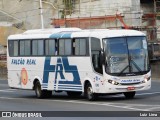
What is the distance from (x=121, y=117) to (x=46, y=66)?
39.0 feet

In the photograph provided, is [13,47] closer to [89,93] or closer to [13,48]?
[13,48]

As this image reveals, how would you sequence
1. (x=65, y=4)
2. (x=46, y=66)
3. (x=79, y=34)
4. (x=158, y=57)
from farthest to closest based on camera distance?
(x=65, y=4), (x=158, y=57), (x=46, y=66), (x=79, y=34)

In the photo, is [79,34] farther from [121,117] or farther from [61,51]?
[121,117]

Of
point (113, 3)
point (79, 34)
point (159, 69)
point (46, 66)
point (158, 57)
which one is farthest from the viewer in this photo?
point (113, 3)

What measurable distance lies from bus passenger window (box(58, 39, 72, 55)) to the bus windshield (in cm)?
247

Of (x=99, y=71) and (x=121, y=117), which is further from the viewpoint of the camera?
(x=99, y=71)

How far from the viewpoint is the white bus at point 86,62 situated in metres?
27.7

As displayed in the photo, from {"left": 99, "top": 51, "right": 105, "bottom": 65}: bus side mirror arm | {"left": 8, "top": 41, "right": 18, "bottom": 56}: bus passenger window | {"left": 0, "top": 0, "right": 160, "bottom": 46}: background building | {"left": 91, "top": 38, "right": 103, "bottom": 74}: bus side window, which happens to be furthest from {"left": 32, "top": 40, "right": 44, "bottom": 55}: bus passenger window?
{"left": 0, "top": 0, "right": 160, "bottom": 46}: background building

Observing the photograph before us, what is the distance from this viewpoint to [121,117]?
20016 mm

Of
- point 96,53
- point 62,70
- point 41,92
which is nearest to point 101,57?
point 96,53

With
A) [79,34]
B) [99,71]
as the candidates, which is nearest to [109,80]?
[99,71]

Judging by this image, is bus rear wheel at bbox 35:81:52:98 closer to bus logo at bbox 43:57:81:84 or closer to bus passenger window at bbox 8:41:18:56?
bus logo at bbox 43:57:81:84

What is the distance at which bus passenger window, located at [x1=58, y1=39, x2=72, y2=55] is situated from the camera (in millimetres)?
29819

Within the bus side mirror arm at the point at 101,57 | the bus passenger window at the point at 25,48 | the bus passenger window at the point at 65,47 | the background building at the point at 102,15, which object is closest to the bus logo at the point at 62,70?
the bus passenger window at the point at 65,47
